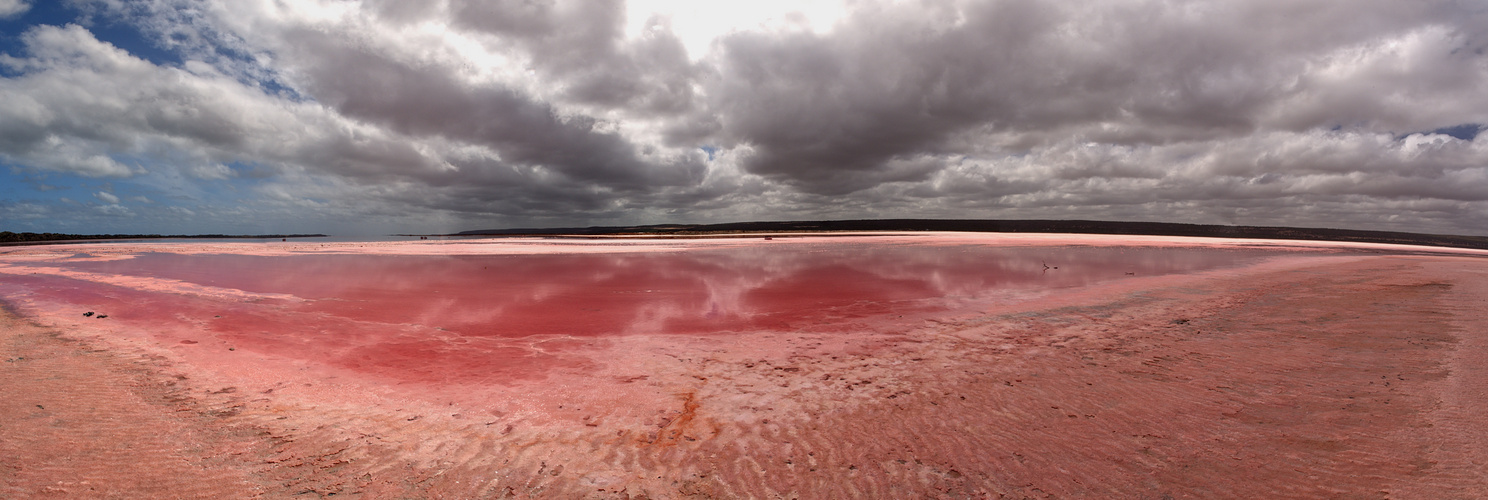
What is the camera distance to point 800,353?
28.7ft

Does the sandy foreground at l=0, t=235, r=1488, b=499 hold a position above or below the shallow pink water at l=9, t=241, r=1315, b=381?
below

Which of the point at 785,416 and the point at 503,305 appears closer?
the point at 785,416

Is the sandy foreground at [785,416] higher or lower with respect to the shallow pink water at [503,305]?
lower

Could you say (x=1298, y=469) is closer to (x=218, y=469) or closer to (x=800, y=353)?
(x=800, y=353)

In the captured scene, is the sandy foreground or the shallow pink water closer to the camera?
the sandy foreground

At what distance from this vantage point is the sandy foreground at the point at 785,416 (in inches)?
173

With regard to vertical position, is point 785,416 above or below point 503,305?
below

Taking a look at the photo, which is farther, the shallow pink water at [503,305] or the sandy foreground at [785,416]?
the shallow pink water at [503,305]

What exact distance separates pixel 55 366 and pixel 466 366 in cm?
565

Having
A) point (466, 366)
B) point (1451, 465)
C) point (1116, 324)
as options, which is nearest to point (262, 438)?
point (466, 366)

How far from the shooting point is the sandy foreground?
4.39 metres

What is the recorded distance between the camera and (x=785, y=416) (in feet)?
19.5

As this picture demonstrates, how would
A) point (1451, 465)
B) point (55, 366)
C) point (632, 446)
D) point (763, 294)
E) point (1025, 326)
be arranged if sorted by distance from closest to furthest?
point (1451, 465) < point (632, 446) < point (55, 366) < point (1025, 326) < point (763, 294)

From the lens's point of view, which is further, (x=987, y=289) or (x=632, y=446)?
(x=987, y=289)
